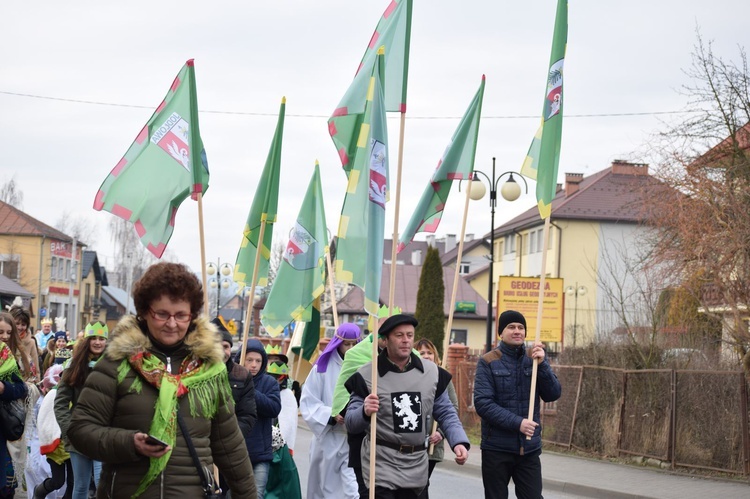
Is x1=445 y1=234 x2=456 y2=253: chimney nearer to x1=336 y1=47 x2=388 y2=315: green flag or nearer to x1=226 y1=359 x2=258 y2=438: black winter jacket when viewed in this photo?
x1=336 y1=47 x2=388 y2=315: green flag

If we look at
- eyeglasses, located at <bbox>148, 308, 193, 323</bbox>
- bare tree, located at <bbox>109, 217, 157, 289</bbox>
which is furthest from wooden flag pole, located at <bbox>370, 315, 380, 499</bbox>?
bare tree, located at <bbox>109, 217, 157, 289</bbox>

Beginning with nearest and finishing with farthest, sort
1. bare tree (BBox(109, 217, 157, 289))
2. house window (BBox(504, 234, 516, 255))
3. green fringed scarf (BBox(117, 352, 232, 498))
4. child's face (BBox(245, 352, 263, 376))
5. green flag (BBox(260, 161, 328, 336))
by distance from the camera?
1. green fringed scarf (BBox(117, 352, 232, 498))
2. child's face (BBox(245, 352, 263, 376))
3. green flag (BBox(260, 161, 328, 336))
4. house window (BBox(504, 234, 516, 255))
5. bare tree (BBox(109, 217, 157, 289))

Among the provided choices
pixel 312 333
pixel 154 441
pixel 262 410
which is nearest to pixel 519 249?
pixel 312 333

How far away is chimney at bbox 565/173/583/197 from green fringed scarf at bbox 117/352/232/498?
62963 mm

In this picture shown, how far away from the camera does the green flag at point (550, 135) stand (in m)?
8.88

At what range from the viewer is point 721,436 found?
15.6m

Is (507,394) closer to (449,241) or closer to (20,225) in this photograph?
(20,225)

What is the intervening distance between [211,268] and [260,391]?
4974cm

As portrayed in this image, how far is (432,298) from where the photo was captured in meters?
49.6

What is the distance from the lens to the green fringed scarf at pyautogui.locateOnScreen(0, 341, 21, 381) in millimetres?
8602

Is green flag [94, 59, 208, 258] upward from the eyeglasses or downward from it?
upward

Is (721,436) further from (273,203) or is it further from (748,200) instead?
(273,203)

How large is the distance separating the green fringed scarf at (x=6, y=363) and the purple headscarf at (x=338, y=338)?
113 inches

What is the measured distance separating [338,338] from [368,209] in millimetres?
2863
